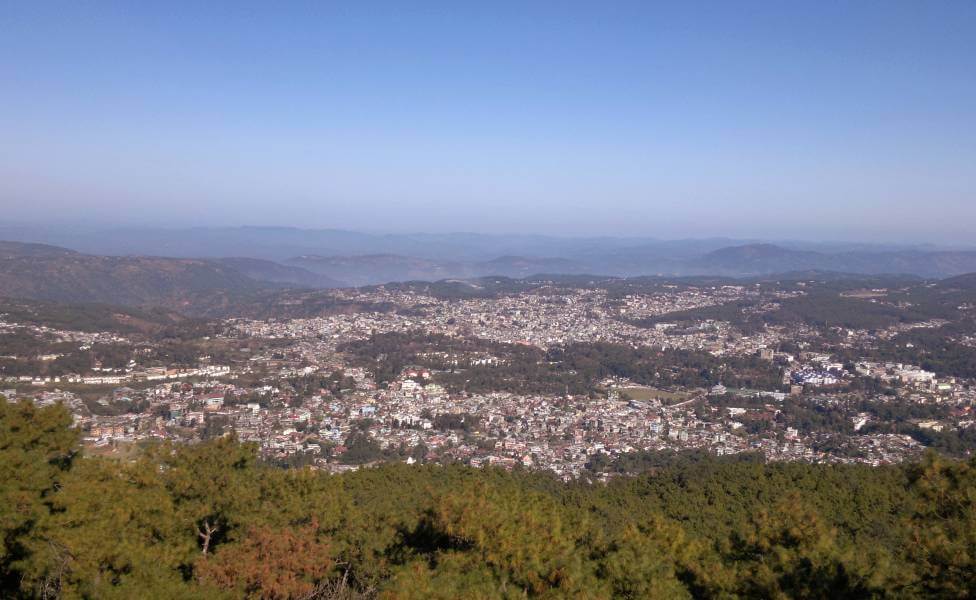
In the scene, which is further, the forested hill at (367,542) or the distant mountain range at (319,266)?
the distant mountain range at (319,266)

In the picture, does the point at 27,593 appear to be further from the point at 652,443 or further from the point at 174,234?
the point at 174,234

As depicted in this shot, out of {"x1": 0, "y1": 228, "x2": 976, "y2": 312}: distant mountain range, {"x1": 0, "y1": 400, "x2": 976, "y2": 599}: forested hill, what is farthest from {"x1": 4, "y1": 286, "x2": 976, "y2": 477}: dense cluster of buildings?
{"x1": 0, "y1": 228, "x2": 976, "y2": 312}: distant mountain range

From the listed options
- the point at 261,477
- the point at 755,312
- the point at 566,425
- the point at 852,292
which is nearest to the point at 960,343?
the point at 755,312

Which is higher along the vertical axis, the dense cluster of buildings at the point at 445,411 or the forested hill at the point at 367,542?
the forested hill at the point at 367,542

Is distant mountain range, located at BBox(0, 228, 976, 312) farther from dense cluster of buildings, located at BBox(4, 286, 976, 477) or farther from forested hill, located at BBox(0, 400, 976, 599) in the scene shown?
forested hill, located at BBox(0, 400, 976, 599)

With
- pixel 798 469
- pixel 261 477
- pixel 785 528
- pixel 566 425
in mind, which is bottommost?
pixel 566 425

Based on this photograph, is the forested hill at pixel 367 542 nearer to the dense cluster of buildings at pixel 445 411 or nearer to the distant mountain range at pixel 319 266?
the dense cluster of buildings at pixel 445 411

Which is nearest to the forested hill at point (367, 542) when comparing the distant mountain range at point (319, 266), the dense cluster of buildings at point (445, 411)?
the dense cluster of buildings at point (445, 411)

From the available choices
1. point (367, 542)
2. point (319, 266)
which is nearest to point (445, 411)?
point (367, 542)
